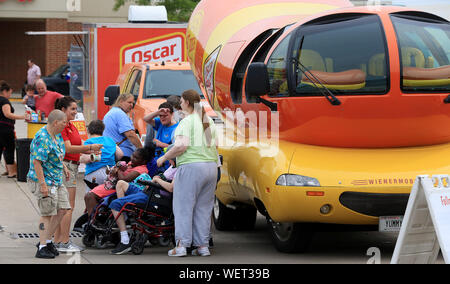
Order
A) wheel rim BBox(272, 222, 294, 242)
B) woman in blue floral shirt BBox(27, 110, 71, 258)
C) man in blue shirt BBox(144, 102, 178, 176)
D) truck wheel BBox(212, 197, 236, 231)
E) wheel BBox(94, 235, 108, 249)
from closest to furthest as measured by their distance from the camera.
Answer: woman in blue floral shirt BBox(27, 110, 71, 258), wheel rim BBox(272, 222, 294, 242), wheel BBox(94, 235, 108, 249), man in blue shirt BBox(144, 102, 178, 176), truck wheel BBox(212, 197, 236, 231)

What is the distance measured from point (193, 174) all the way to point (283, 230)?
1162 millimetres

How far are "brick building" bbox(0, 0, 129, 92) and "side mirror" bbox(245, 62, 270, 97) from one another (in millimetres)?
26162

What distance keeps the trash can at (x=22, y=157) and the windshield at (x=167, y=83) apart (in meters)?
2.15

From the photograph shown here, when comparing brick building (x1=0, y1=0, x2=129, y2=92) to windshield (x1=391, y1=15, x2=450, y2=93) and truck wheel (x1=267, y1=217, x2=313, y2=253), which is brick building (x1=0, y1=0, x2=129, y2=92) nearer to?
truck wheel (x1=267, y1=217, x2=313, y2=253)

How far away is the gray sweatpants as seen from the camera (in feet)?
28.2

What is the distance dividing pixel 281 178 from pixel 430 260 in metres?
1.68

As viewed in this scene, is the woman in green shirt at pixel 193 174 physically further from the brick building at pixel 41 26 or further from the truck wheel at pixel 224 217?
the brick building at pixel 41 26

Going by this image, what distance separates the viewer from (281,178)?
8.26 m

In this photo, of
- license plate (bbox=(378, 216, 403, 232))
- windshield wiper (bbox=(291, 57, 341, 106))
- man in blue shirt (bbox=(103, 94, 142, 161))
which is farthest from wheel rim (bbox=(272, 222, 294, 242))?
man in blue shirt (bbox=(103, 94, 142, 161))

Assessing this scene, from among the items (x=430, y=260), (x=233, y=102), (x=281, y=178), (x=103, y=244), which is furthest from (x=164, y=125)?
(x=430, y=260)

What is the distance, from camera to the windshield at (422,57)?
8.29 meters

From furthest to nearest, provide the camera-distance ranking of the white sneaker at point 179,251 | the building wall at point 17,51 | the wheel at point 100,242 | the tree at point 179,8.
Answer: the building wall at point 17,51
the tree at point 179,8
the wheel at point 100,242
the white sneaker at point 179,251

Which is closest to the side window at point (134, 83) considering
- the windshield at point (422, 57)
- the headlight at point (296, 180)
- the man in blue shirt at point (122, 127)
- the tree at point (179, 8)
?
the man in blue shirt at point (122, 127)

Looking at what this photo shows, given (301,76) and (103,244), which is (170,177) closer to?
(103,244)
